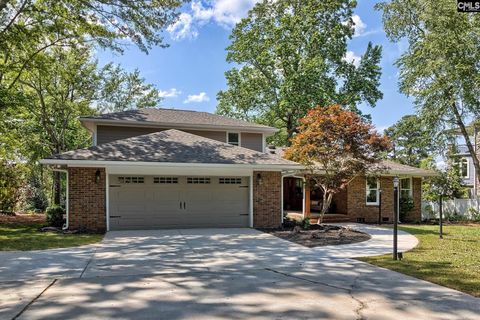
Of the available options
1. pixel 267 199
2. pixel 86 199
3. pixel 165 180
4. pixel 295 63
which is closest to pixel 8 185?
pixel 86 199

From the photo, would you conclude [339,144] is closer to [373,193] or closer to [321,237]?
[321,237]

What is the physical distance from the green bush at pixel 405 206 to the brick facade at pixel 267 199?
27.7 ft

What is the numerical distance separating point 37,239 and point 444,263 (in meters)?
10.5

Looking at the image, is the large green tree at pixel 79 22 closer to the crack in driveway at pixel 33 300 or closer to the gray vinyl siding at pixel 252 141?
the gray vinyl siding at pixel 252 141

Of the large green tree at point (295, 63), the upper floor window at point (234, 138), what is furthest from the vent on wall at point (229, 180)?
the large green tree at point (295, 63)

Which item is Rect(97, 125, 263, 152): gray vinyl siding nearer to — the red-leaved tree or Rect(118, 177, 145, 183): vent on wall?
Rect(118, 177, 145, 183): vent on wall

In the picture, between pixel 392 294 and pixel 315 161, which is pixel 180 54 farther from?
pixel 392 294

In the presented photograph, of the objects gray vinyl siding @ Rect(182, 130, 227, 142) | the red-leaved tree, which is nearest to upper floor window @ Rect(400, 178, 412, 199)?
the red-leaved tree

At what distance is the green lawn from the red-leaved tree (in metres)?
7.99

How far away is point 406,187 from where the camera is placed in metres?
20.8

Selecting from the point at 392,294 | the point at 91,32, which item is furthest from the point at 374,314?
the point at 91,32

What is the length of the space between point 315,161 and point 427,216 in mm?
10907

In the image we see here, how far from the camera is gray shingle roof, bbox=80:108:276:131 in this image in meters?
17.7

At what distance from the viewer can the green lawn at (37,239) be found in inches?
388
